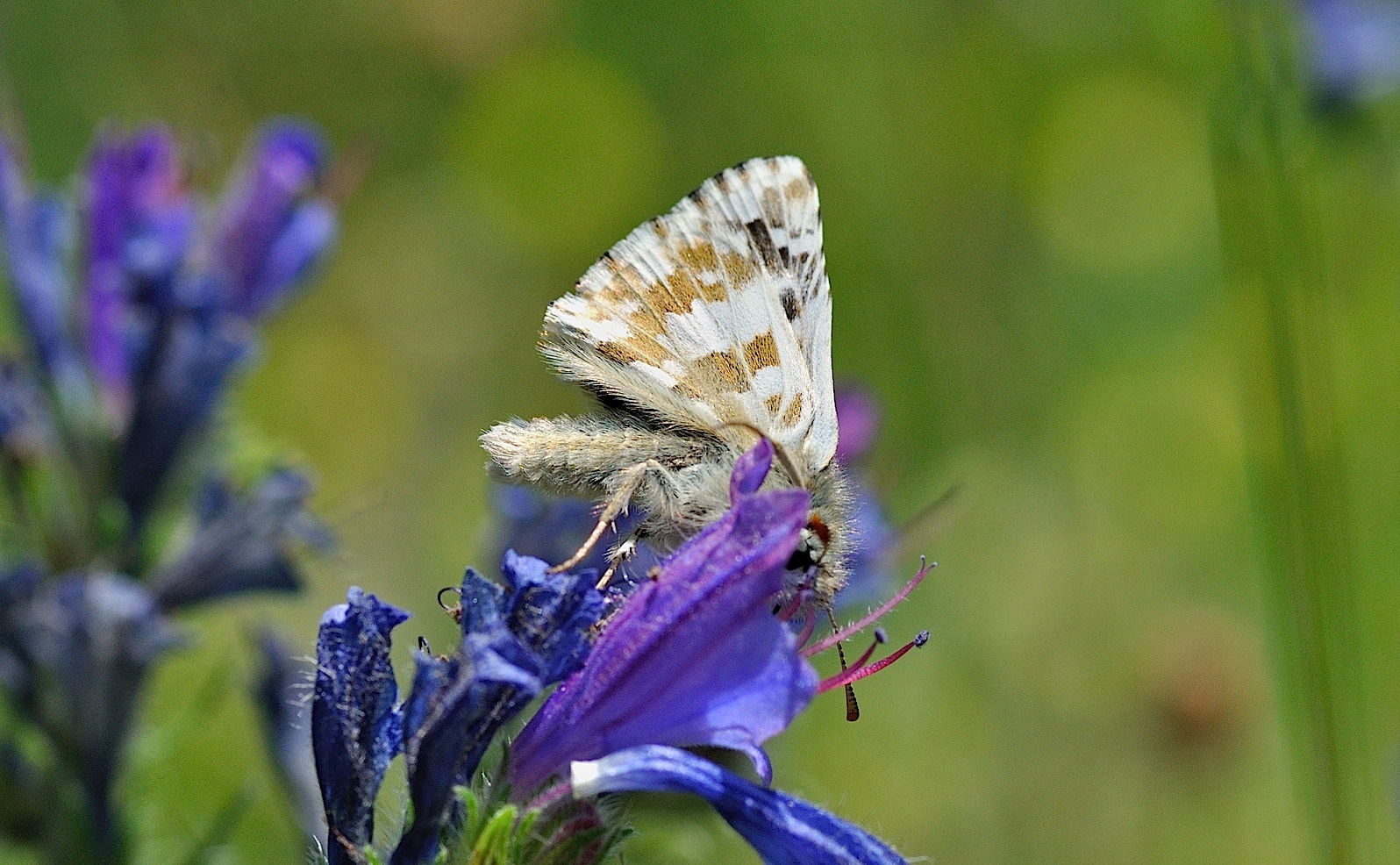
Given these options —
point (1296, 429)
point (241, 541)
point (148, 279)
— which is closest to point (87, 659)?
point (241, 541)

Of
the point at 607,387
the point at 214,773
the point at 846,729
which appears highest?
the point at 607,387

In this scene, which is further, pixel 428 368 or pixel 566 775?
pixel 428 368

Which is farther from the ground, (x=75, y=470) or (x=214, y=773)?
(x=75, y=470)

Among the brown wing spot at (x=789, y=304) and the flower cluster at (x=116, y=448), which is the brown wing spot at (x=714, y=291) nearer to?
the brown wing spot at (x=789, y=304)

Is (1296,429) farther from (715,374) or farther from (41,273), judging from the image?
(41,273)

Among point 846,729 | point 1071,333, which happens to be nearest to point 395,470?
point 846,729

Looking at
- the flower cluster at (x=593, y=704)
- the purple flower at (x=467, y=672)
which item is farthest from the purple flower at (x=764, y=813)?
the purple flower at (x=467, y=672)

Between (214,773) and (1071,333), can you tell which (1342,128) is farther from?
(214,773)

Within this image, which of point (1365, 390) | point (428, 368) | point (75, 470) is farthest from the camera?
point (428, 368)
